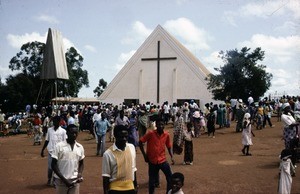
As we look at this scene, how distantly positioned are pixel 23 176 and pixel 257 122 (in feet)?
42.2

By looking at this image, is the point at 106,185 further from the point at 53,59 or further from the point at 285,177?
the point at 53,59

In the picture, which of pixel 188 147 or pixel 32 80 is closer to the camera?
pixel 188 147

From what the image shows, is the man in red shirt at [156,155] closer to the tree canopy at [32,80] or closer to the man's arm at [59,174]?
the man's arm at [59,174]

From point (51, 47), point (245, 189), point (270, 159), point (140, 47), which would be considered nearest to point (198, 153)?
point (270, 159)

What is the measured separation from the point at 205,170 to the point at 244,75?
1567cm

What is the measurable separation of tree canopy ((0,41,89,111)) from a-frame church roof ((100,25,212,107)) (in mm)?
5892

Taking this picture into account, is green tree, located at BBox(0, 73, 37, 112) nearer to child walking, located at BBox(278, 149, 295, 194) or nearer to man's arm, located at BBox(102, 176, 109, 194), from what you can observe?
child walking, located at BBox(278, 149, 295, 194)

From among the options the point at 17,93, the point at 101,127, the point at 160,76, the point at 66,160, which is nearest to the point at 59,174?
the point at 66,160

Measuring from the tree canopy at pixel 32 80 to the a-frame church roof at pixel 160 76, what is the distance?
232 inches

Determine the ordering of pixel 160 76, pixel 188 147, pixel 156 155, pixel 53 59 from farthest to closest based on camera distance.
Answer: pixel 160 76
pixel 53 59
pixel 188 147
pixel 156 155

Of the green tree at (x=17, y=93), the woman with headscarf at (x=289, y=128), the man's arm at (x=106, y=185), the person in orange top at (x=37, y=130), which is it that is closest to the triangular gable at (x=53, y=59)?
the person in orange top at (x=37, y=130)

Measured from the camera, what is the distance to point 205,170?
9.94 meters

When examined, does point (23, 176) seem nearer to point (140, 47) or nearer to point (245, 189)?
point (245, 189)

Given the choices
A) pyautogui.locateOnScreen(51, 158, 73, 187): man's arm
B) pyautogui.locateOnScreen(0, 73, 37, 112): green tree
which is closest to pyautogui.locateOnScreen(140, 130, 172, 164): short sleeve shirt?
pyautogui.locateOnScreen(51, 158, 73, 187): man's arm
